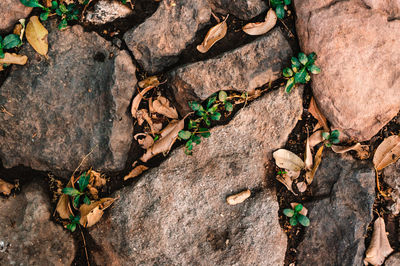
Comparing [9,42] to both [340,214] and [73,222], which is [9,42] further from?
[340,214]

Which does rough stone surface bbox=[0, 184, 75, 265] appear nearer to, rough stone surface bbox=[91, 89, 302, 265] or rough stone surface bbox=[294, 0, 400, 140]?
rough stone surface bbox=[91, 89, 302, 265]

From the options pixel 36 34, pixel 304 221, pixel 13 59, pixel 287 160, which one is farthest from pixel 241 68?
pixel 13 59

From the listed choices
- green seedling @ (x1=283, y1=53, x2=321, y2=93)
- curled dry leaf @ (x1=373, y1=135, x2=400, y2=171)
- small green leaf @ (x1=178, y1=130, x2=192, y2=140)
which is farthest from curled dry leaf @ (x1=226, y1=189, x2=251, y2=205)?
curled dry leaf @ (x1=373, y1=135, x2=400, y2=171)

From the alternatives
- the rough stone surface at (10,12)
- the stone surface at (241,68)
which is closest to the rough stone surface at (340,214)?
the stone surface at (241,68)

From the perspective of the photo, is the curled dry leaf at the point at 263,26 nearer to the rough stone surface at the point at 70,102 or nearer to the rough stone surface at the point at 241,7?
the rough stone surface at the point at 241,7

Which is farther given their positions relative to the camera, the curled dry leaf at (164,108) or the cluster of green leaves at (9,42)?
the curled dry leaf at (164,108)

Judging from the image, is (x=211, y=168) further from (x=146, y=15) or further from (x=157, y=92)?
(x=146, y=15)

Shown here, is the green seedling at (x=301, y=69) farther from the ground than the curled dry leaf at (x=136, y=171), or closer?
farther from the ground
